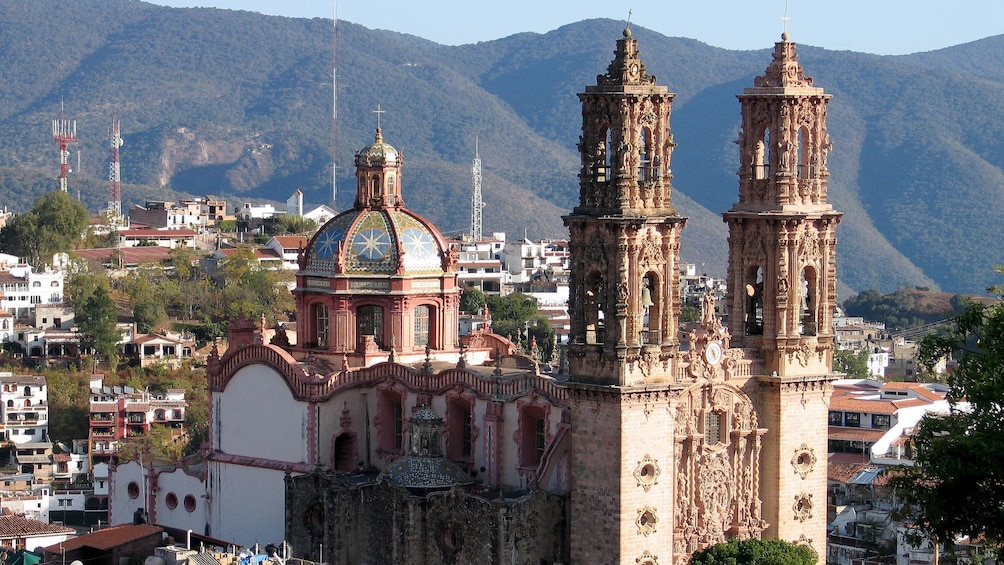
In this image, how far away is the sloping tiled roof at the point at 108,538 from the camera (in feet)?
186

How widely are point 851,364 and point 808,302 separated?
59024 mm

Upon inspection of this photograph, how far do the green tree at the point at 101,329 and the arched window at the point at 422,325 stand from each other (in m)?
45.8

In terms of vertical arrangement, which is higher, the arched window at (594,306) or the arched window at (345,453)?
the arched window at (594,306)

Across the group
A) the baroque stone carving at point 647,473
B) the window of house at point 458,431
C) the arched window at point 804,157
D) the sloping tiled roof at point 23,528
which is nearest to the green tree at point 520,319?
the sloping tiled roof at point 23,528

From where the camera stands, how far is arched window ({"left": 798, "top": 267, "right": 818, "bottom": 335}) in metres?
57.9

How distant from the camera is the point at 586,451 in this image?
53219mm

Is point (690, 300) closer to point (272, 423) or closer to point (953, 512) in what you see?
point (272, 423)

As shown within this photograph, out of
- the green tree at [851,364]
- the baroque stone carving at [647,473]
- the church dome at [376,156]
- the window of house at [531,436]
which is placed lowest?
the green tree at [851,364]

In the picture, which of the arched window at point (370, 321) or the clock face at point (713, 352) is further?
the arched window at point (370, 321)

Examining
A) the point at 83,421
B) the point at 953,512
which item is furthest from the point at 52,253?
the point at 953,512

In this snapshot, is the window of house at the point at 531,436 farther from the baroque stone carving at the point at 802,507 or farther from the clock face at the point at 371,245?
the clock face at the point at 371,245

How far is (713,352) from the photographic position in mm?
55750

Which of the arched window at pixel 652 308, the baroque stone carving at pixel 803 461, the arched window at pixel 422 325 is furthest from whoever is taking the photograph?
the arched window at pixel 422 325

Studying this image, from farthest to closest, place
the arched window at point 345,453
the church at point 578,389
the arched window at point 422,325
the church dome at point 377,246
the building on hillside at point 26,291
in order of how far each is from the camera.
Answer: the building on hillside at point 26,291 → the arched window at point 422,325 → the church dome at point 377,246 → the arched window at point 345,453 → the church at point 578,389
